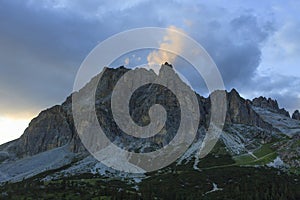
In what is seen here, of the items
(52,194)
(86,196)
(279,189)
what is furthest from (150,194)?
(279,189)

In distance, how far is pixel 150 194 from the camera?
194 m

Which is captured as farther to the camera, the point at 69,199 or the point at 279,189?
the point at 279,189

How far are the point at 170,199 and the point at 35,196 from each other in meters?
65.2

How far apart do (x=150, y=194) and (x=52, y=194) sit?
4836 cm

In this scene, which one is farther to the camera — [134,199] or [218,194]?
[218,194]

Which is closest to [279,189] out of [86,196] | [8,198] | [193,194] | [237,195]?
[237,195]

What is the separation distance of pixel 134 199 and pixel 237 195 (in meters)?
51.0

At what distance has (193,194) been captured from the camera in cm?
19675

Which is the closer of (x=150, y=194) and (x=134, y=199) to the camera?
(x=134, y=199)

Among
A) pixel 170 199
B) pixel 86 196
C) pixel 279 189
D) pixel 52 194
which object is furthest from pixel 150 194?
pixel 279 189

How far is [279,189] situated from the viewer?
198m

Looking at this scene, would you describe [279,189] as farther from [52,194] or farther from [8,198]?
[8,198]

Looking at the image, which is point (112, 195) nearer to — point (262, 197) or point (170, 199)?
point (170, 199)

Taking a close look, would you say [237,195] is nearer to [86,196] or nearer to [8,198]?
[86,196]
